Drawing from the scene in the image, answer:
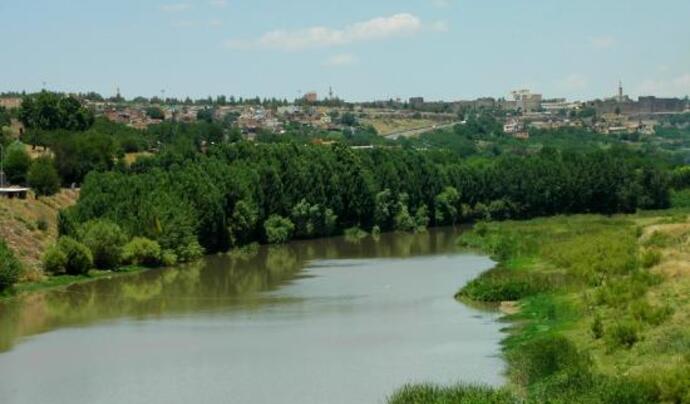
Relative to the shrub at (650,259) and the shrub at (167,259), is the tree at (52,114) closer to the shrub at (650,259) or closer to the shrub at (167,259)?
the shrub at (167,259)

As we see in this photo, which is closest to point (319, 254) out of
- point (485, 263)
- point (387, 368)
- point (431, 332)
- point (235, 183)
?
point (235, 183)

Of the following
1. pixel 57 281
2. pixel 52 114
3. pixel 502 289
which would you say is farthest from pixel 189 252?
pixel 52 114

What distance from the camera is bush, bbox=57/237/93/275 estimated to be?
5816cm

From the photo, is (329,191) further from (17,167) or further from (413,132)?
(413,132)

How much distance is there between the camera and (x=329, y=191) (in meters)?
86.2

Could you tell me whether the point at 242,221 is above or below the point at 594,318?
below

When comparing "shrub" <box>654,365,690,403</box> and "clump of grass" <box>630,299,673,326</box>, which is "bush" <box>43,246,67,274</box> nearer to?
"clump of grass" <box>630,299,673,326</box>

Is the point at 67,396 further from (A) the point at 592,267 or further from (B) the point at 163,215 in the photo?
(B) the point at 163,215

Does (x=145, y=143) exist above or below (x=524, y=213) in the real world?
above

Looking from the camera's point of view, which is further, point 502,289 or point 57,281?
point 57,281

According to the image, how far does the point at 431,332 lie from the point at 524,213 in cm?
5984

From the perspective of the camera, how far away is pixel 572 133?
601 feet

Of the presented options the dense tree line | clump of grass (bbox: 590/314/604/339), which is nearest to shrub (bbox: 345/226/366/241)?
the dense tree line

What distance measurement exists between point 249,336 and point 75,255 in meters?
20.3
